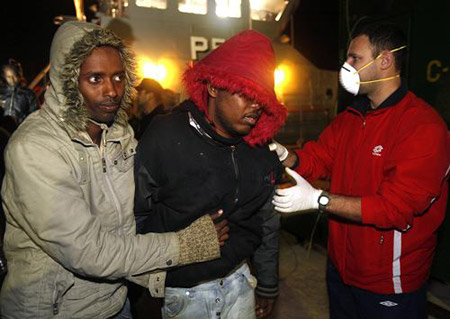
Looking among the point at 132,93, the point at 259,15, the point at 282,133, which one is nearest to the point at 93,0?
the point at 259,15

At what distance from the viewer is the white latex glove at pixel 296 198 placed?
7.43 ft

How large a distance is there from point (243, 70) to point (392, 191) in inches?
47.5

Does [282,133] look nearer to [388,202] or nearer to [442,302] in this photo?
[442,302]

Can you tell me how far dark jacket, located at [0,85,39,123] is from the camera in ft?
22.7

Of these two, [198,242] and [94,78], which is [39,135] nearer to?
[94,78]

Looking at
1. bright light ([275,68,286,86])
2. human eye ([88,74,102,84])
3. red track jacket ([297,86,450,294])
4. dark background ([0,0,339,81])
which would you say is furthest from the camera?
dark background ([0,0,339,81])

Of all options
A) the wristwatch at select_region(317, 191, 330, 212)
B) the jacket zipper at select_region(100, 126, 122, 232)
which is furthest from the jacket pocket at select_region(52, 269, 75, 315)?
the wristwatch at select_region(317, 191, 330, 212)

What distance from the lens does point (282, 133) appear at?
14750 millimetres

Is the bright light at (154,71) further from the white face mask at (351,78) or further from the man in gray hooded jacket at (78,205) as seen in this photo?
the man in gray hooded jacket at (78,205)

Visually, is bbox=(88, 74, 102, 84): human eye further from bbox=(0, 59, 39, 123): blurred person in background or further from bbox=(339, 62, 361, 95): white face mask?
bbox=(0, 59, 39, 123): blurred person in background

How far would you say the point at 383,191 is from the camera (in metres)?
2.11

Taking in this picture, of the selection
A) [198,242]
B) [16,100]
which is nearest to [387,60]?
[198,242]

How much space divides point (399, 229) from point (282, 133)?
502 inches

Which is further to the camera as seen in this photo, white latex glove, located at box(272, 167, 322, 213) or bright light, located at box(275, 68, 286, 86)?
bright light, located at box(275, 68, 286, 86)
